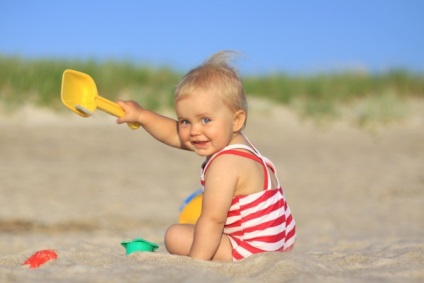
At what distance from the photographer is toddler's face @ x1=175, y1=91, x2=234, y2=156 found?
8.92 ft

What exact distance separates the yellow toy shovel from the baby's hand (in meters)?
0.03

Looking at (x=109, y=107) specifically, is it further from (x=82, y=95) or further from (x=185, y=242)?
(x=185, y=242)

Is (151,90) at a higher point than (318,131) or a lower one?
higher

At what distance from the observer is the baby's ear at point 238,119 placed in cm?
280

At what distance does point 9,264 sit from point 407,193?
4.85 metres

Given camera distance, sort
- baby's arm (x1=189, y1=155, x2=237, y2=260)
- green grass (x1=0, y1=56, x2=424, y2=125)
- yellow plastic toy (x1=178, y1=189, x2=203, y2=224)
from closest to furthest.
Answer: baby's arm (x1=189, y1=155, x2=237, y2=260) → yellow plastic toy (x1=178, y1=189, x2=203, y2=224) → green grass (x1=0, y1=56, x2=424, y2=125)

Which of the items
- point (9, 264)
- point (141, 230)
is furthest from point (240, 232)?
point (141, 230)

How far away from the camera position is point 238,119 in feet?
9.24

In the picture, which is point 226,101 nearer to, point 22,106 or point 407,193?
point 407,193

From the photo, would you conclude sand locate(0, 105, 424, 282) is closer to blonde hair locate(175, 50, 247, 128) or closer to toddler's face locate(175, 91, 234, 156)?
toddler's face locate(175, 91, 234, 156)

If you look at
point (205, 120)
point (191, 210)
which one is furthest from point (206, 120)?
point (191, 210)

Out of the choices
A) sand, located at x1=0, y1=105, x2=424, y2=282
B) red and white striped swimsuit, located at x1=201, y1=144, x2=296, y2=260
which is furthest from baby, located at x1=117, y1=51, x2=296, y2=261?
sand, located at x1=0, y1=105, x2=424, y2=282

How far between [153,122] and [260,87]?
8702mm

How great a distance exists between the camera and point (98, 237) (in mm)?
4539
